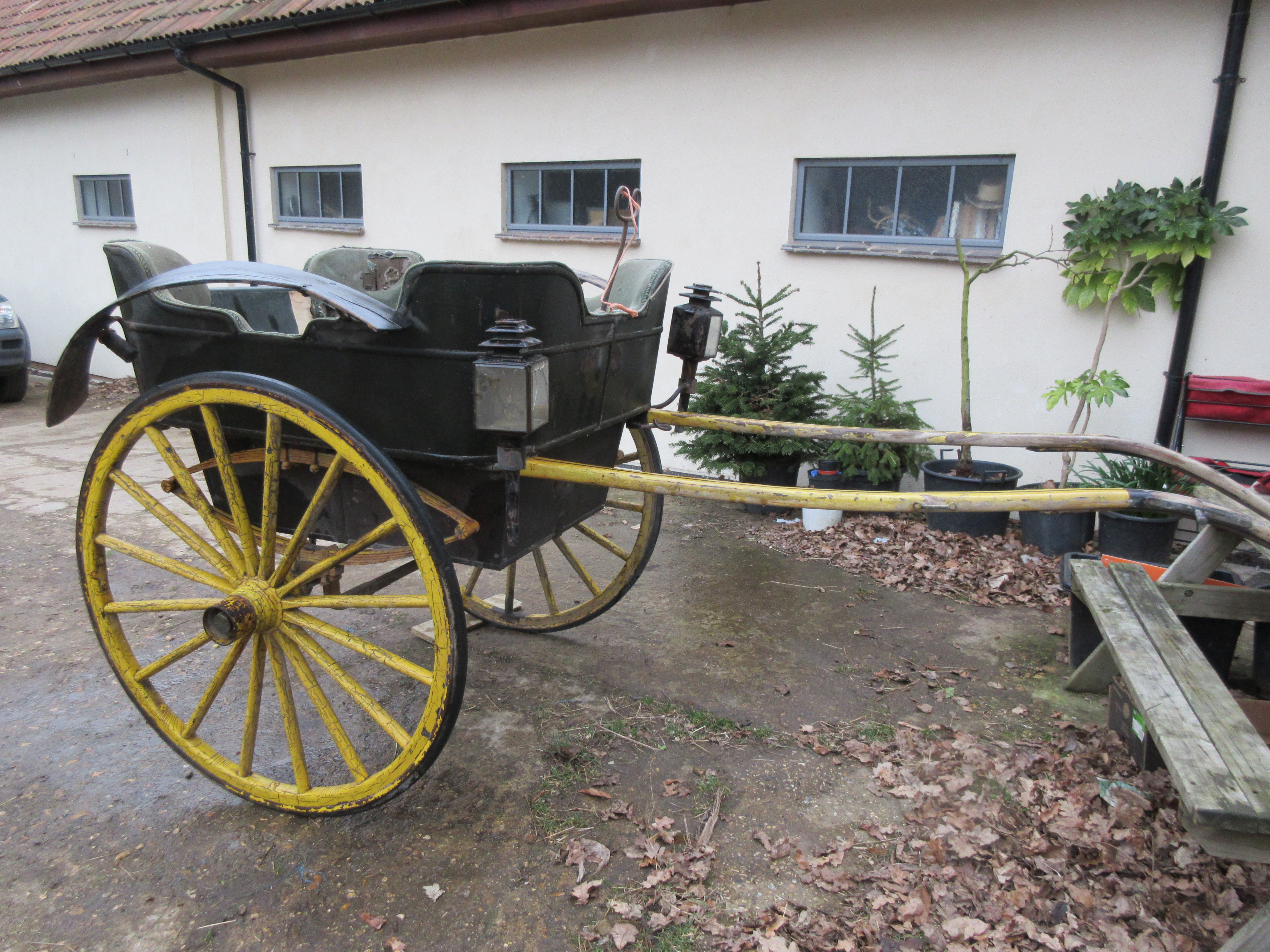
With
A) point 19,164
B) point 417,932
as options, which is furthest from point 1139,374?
point 19,164

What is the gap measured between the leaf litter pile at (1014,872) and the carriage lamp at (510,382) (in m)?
1.32

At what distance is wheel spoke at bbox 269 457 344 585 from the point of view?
7.06 ft

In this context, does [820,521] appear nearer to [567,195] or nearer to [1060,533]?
[1060,533]

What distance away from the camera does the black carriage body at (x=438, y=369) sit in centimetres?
210

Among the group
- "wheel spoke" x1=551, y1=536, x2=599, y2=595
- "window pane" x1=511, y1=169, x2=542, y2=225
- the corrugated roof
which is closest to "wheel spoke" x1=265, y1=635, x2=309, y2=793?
"wheel spoke" x1=551, y1=536, x2=599, y2=595

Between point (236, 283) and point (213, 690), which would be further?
point (213, 690)

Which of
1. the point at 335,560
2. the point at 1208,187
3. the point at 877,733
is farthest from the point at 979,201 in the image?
the point at 335,560

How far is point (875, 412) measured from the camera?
4965 mm

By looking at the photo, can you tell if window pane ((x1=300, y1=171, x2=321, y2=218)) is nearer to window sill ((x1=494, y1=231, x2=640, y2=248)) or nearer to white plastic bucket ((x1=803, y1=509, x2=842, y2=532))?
window sill ((x1=494, y1=231, x2=640, y2=248))

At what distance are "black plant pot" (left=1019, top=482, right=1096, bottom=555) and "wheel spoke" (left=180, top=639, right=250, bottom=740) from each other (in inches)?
158

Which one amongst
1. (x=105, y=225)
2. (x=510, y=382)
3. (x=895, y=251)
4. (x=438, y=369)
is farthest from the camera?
(x=105, y=225)

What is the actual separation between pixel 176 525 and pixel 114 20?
9.21 metres

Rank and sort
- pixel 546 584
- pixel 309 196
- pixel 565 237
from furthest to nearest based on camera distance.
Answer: pixel 309 196, pixel 565 237, pixel 546 584

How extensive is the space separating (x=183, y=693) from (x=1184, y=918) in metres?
3.22
